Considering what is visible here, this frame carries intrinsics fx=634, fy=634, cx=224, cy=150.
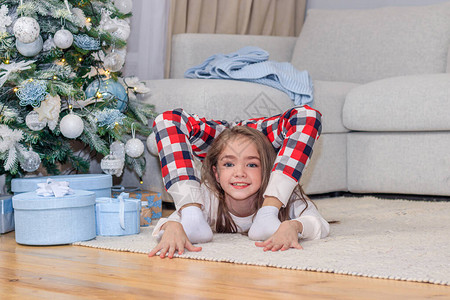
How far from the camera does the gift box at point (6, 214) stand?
5.81 ft

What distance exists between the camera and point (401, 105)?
2244 mm

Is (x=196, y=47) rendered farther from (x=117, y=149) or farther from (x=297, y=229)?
(x=297, y=229)

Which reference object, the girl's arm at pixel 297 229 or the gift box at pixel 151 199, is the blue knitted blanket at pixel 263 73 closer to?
the gift box at pixel 151 199

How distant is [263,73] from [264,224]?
916 millimetres

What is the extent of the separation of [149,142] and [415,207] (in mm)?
918

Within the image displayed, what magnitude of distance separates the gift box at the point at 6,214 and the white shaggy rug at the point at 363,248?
34 cm

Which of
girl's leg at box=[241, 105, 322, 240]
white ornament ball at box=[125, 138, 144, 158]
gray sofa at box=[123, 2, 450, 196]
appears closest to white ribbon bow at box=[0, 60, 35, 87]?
white ornament ball at box=[125, 138, 144, 158]

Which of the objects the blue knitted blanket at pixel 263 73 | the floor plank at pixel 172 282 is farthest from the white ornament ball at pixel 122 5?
the floor plank at pixel 172 282

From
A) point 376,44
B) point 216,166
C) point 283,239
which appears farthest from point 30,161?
point 376,44

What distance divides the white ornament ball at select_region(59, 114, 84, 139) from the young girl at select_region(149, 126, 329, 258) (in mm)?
436

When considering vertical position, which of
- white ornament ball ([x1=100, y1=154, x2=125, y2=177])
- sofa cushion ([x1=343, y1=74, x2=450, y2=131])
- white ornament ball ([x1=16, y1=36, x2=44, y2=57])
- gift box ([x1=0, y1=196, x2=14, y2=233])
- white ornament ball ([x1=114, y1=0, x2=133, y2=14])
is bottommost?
gift box ([x1=0, y1=196, x2=14, y2=233])

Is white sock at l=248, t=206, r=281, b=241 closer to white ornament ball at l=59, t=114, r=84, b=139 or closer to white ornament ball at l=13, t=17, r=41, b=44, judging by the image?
white ornament ball at l=59, t=114, r=84, b=139

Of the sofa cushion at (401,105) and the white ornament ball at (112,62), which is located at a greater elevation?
the white ornament ball at (112,62)

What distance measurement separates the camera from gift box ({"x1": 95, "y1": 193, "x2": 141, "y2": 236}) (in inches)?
65.8
